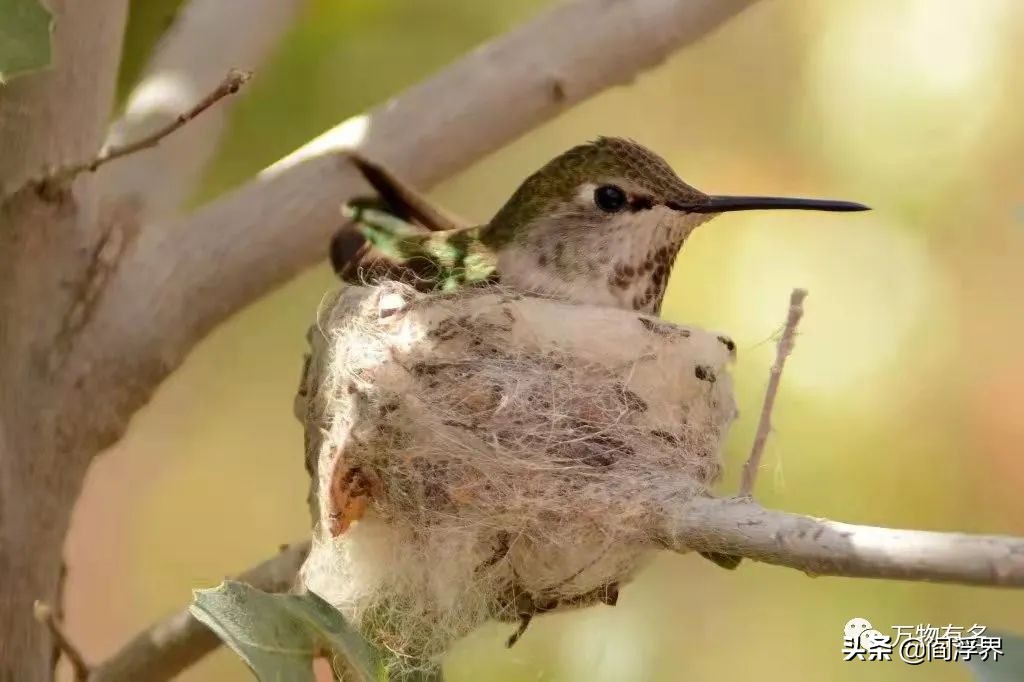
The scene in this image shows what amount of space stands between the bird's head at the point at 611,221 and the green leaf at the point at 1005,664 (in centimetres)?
56

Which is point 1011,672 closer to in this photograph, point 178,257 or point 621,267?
point 621,267

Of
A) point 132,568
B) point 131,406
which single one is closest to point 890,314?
point 131,406

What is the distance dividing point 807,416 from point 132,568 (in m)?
1.24

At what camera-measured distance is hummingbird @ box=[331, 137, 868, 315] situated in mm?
1274

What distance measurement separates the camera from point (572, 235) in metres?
1.32

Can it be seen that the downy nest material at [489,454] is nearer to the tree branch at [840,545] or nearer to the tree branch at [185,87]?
the tree branch at [840,545]

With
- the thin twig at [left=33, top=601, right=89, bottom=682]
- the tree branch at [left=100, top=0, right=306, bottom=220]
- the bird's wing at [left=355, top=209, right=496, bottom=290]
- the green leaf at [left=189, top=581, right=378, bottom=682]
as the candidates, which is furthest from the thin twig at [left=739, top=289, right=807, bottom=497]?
the tree branch at [left=100, top=0, right=306, bottom=220]

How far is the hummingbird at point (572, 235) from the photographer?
50.2 inches

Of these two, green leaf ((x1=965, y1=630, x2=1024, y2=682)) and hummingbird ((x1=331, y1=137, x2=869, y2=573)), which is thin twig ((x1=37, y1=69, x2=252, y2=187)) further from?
green leaf ((x1=965, y1=630, x2=1024, y2=682))

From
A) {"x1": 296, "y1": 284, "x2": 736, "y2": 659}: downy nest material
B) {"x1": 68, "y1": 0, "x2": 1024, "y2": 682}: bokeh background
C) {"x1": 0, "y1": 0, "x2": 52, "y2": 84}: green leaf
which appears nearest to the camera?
{"x1": 0, "y1": 0, "x2": 52, "y2": 84}: green leaf

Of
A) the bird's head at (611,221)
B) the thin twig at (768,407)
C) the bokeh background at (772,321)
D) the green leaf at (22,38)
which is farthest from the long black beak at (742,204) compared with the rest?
the green leaf at (22,38)

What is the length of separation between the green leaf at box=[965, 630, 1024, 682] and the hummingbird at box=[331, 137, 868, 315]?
558mm

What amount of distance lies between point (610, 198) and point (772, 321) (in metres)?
0.64

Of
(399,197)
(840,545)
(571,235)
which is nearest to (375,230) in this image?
(399,197)
